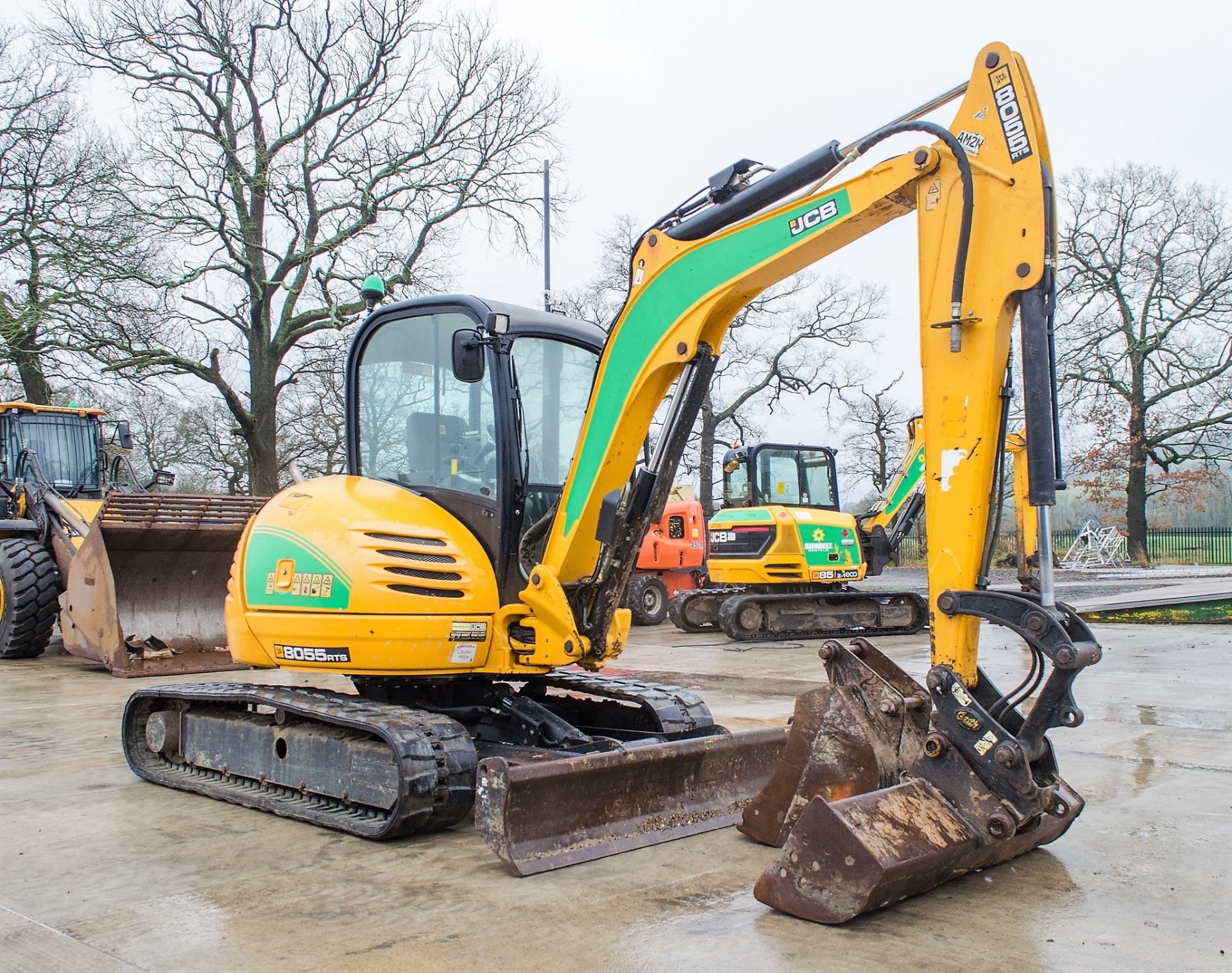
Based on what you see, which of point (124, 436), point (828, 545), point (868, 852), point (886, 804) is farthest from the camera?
point (828, 545)

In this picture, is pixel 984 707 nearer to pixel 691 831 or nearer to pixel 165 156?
pixel 691 831

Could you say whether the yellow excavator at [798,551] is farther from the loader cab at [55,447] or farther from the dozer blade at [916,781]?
the dozer blade at [916,781]

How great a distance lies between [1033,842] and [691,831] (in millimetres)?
1386

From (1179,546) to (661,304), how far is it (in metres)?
42.3

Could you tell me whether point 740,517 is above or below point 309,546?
above

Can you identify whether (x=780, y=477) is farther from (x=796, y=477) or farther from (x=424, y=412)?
(x=424, y=412)

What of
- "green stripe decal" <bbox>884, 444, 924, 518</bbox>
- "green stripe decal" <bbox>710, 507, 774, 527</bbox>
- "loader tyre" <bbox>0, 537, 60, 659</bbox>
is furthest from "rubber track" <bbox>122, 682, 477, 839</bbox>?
"green stripe decal" <bbox>884, 444, 924, 518</bbox>

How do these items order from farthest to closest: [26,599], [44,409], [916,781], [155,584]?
[44,409], [26,599], [155,584], [916,781]

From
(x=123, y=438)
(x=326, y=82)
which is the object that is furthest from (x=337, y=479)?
(x=326, y=82)

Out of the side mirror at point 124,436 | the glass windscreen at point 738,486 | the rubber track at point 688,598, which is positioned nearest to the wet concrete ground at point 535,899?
the side mirror at point 124,436

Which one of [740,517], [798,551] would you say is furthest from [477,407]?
[740,517]

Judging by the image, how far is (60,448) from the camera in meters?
13.8

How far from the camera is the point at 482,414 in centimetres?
537

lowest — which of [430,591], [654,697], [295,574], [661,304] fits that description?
[654,697]
